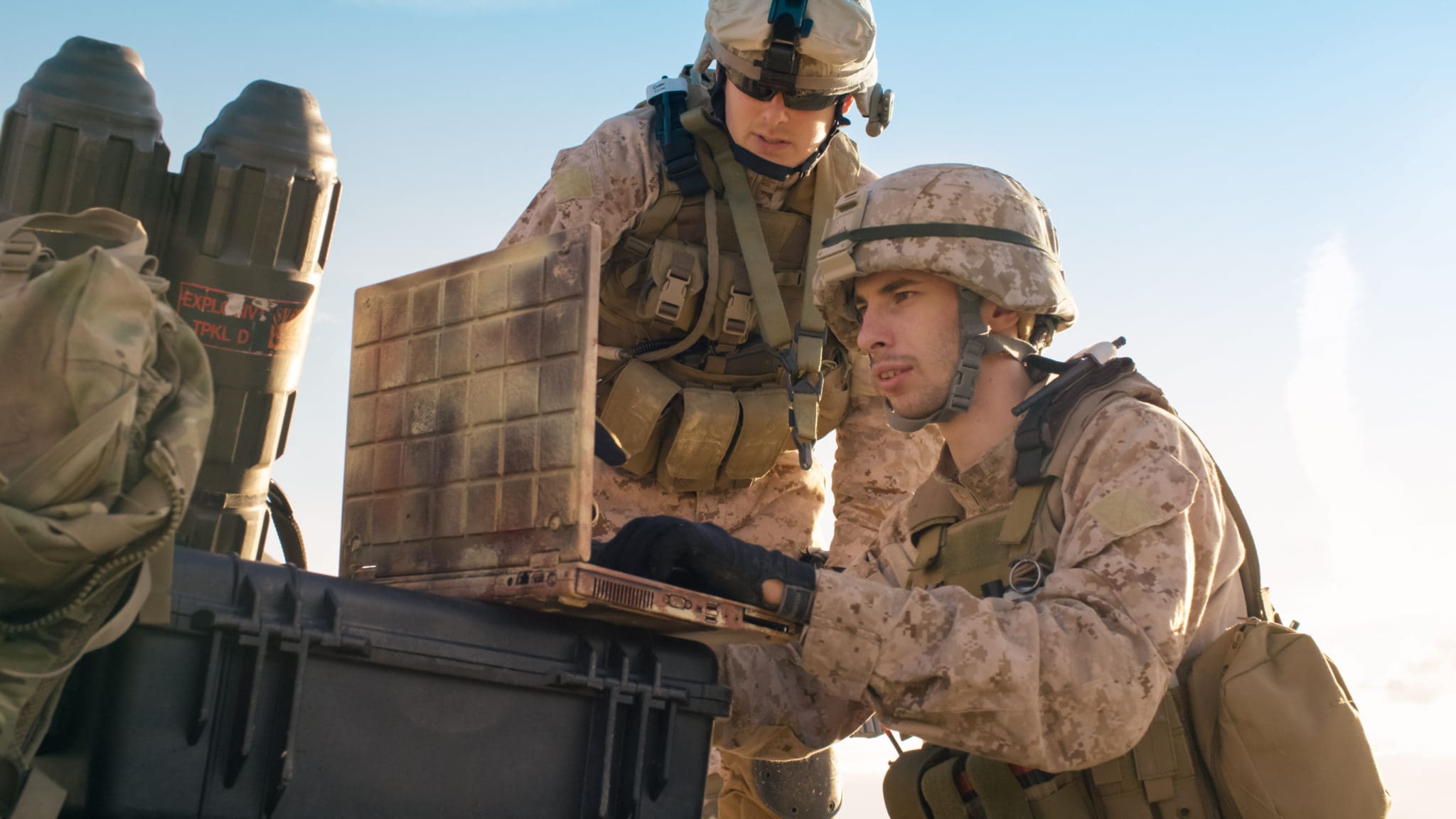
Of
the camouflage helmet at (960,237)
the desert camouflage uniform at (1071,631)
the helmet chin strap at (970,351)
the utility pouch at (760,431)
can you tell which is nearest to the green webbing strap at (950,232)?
the camouflage helmet at (960,237)

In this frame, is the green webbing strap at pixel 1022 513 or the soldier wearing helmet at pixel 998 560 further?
the green webbing strap at pixel 1022 513

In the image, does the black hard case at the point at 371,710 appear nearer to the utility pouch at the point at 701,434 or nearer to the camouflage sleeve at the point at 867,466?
the utility pouch at the point at 701,434

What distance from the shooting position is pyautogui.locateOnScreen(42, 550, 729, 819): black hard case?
2416 mm

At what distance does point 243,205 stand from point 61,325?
246cm

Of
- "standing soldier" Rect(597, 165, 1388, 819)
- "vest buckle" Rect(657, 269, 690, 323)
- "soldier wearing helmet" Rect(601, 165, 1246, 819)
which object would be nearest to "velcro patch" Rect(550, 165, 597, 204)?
"vest buckle" Rect(657, 269, 690, 323)

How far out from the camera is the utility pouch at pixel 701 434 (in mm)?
5730

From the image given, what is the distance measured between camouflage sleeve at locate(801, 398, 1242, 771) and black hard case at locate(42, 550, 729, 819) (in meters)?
0.34

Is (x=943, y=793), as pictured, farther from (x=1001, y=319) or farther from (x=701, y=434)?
(x=701, y=434)

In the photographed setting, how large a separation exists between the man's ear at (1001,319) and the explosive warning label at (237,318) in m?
2.18

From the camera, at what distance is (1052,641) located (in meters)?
3.18

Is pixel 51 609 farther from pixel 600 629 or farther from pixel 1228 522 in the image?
pixel 1228 522

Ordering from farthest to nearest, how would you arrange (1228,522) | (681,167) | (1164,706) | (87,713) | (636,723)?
(681,167), (1228,522), (1164,706), (636,723), (87,713)

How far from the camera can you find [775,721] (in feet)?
12.2

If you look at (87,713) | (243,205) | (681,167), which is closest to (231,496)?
(243,205)
